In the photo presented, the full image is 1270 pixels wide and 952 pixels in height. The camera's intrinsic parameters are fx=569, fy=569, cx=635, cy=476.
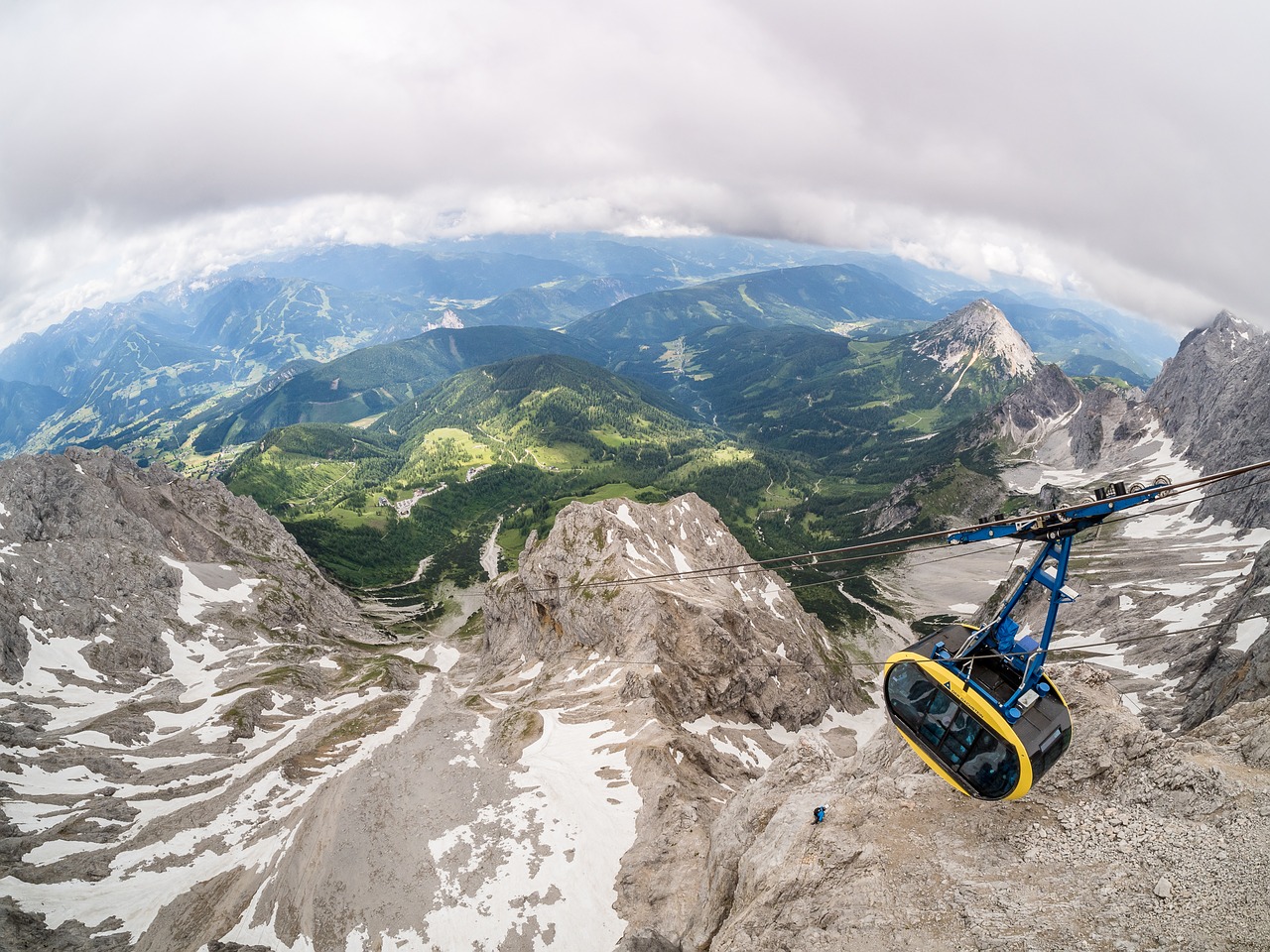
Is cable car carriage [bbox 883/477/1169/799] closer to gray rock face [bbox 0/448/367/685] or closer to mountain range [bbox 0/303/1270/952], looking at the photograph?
mountain range [bbox 0/303/1270/952]

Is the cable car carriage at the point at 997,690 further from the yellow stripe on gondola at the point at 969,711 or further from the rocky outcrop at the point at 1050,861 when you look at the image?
the rocky outcrop at the point at 1050,861

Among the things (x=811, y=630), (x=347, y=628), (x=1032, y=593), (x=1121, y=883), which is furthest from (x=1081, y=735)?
(x=347, y=628)

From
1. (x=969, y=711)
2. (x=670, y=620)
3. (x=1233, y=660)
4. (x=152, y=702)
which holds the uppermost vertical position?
(x=969, y=711)

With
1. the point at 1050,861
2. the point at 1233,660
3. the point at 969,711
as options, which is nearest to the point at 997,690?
the point at 969,711

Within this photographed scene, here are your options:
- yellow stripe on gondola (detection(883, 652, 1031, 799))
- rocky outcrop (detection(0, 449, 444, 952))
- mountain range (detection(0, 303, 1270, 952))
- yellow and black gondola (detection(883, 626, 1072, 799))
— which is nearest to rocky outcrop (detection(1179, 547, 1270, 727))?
mountain range (detection(0, 303, 1270, 952))

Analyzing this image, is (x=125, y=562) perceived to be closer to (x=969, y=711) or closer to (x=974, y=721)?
(x=969, y=711)

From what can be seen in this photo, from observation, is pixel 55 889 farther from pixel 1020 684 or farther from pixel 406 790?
pixel 1020 684
